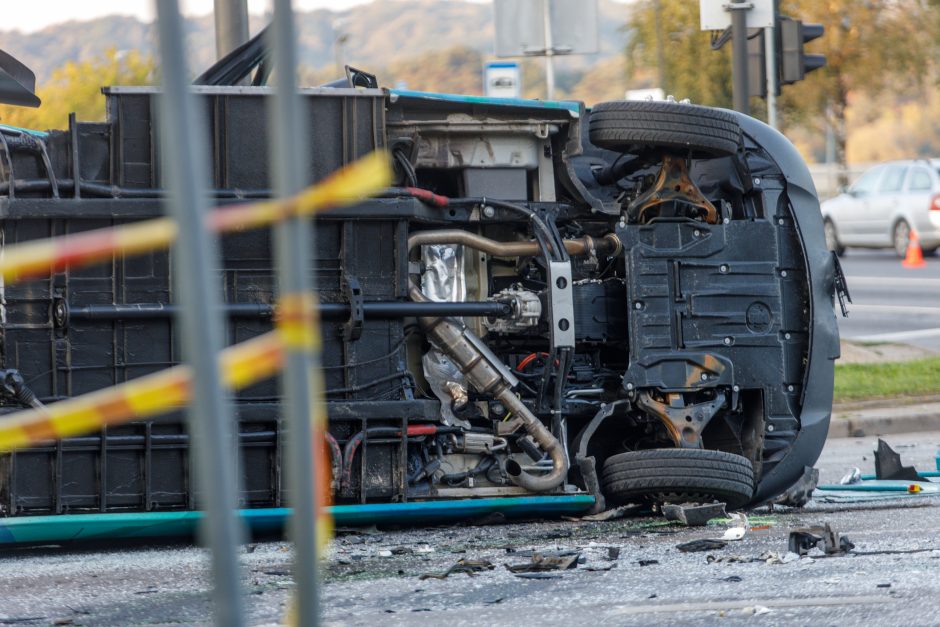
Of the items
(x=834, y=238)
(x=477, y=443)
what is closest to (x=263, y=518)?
(x=477, y=443)

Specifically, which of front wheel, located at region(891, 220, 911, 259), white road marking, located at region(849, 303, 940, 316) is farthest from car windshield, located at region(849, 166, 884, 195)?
white road marking, located at region(849, 303, 940, 316)

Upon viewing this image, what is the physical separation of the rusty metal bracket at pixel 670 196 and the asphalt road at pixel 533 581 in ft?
4.16

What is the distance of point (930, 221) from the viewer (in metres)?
23.3

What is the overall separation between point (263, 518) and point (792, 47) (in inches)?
292

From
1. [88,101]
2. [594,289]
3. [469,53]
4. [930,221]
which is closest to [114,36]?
[469,53]

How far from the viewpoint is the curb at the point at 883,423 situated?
1012cm

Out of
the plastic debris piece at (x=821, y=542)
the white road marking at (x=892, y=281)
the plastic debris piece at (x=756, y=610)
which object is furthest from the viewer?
the white road marking at (x=892, y=281)

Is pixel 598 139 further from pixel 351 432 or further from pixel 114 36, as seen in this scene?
pixel 114 36

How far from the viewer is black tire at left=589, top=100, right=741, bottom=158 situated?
620 cm

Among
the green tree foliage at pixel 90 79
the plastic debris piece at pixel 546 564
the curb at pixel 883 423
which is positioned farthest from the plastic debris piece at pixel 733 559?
the green tree foliage at pixel 90 79

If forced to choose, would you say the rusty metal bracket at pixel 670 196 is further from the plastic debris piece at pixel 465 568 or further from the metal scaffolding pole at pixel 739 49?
the metal scaffolding pole at pixel 739 49

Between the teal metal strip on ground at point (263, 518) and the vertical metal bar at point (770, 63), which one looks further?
the vertical metal bar at point (770, 63)

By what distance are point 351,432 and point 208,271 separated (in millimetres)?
3882

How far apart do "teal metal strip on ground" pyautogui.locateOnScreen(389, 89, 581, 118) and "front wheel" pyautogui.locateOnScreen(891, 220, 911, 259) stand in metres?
18.5
